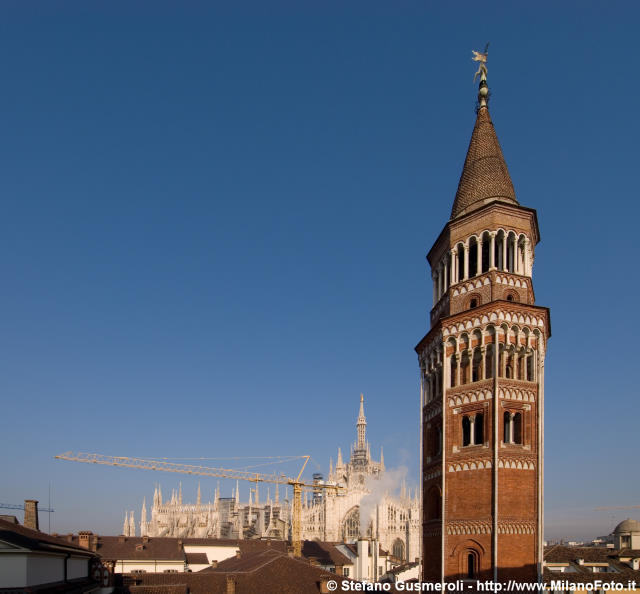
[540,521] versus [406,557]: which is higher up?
[540,521]

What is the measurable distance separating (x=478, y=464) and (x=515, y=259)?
31.8ft

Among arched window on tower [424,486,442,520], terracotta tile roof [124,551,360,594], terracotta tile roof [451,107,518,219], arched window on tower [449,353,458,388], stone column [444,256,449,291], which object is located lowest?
terracotta tile roof [124,551,360,594]

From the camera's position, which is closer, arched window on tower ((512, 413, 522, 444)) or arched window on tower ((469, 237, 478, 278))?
arched window on tower ((512, 413, 522, 444))

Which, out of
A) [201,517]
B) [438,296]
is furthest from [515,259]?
[201,517]

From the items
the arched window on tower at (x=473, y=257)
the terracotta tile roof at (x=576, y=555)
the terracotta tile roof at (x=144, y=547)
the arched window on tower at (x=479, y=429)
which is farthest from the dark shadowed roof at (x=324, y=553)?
the arched window on tower at (x=473, y=257)

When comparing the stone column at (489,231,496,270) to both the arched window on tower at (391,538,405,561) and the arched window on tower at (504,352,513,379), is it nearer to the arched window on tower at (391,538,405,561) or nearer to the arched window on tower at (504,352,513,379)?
the arched window on tower at (504,352,513,379)

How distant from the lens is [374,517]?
130m

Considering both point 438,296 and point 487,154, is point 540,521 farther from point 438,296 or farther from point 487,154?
point 487,154

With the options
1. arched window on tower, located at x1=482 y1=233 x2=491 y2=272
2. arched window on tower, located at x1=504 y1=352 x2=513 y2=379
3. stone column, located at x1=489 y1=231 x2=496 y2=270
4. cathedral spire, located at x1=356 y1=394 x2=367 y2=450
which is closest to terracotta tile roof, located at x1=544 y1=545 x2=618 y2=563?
arched window on tower, located at x1=504 y1=352 x2=513 y2=379

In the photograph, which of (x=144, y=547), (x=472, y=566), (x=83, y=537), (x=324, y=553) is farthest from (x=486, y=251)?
(x=324, y=553)

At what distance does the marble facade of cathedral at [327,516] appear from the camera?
129 meters

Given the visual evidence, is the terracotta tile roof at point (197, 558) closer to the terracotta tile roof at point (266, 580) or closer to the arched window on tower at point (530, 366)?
the terracotta tile roof at point (266, 580)

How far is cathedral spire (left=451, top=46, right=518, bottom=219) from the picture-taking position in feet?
111

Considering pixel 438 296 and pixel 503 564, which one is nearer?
pixel 503 564
